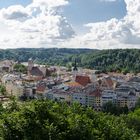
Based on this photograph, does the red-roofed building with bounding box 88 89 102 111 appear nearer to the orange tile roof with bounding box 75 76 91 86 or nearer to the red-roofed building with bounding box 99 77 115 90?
the red-roofed building with bounding box 99 77 115 90

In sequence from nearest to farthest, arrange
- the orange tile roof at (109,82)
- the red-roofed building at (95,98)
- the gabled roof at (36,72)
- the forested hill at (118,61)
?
the red-roofed building at (95,98) < the orange tile roof at (109,82) < the gabled roof at (36,72) < the forested hill at (118,61)

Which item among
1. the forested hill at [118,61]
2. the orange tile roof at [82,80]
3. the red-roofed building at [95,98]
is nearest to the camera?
the red-roofed building at [95,98]

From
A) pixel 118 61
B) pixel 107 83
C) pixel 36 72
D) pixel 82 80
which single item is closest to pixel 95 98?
pixel 107 83

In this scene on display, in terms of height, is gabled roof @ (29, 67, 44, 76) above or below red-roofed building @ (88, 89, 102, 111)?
above

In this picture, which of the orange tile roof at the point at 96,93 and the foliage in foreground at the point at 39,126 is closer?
the foliage in foreground at the point at 39,126

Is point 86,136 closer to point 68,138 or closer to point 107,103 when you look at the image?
point 68,138

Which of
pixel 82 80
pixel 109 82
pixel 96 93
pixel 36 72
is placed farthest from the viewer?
pixel 36 72

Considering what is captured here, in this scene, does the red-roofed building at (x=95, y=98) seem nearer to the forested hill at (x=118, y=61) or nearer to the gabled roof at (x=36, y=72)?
the gabled roof at (x=36, y=72)

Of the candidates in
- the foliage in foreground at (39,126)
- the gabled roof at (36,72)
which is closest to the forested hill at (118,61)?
the gabled roof at (36,72)

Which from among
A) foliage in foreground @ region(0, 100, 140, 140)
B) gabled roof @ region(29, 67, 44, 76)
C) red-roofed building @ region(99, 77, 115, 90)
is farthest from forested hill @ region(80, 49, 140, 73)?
foliage in foreground @ region(0, 100, 140, 140)

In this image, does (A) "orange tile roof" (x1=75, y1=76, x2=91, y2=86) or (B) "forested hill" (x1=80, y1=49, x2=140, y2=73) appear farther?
(B) "forested hill" (x1=80, y1=49, x2=140, y2=73)

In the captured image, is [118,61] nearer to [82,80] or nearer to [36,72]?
[36,72]
